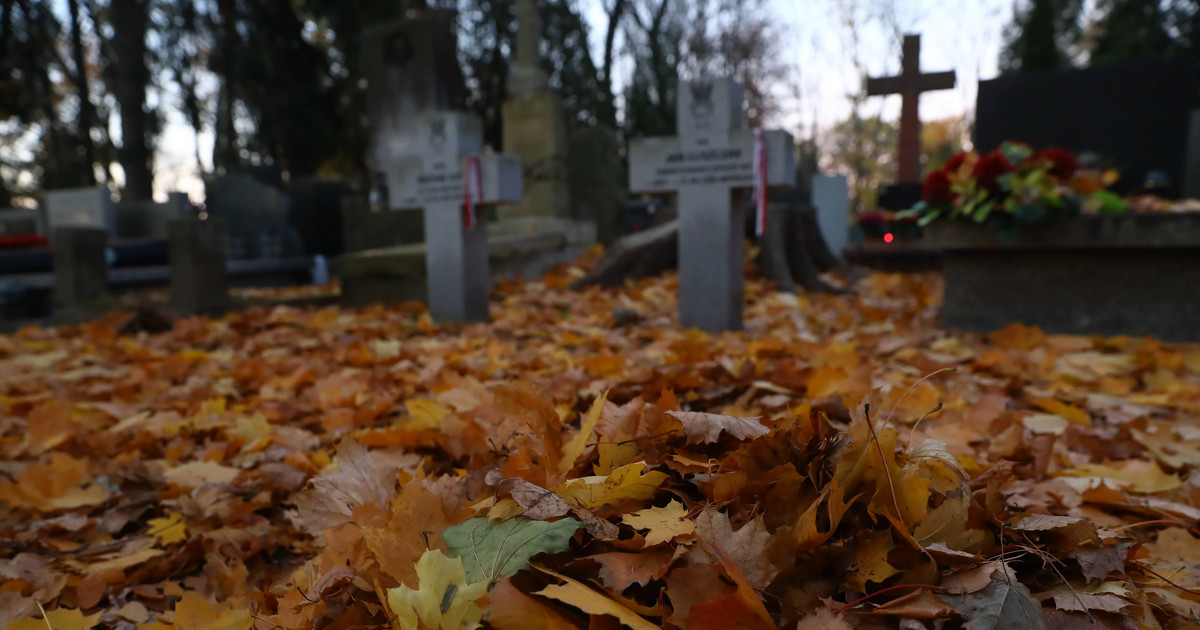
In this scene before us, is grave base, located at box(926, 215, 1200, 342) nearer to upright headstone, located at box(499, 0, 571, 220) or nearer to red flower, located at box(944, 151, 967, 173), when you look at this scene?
red flower, located at box(944, 151, 967, 173)

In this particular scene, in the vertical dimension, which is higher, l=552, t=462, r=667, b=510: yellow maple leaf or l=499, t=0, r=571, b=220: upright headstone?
l=499, t=0, r=571, b=220: upright headstone

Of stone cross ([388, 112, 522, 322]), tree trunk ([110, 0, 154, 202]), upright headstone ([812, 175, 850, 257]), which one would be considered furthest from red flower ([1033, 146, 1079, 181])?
tree trunk ([110, 0, 154, 202])

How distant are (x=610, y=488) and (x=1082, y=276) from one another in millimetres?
4409

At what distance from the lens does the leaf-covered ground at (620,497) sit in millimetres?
990

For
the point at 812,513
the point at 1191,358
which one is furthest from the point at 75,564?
the point at 1191,358

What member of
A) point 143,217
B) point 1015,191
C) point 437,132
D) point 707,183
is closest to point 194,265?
point 437,132

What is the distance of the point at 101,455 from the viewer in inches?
93.6

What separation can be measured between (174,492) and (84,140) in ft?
74.6

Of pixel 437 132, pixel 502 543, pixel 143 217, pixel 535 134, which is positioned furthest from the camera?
pixel 143 217

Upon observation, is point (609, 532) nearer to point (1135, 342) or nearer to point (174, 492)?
point (174, 492)

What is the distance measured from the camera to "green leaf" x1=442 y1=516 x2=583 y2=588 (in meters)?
0.99

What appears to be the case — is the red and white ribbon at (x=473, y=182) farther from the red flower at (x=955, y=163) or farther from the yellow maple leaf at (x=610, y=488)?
the yellow maple leaf at (x=610, y=488)

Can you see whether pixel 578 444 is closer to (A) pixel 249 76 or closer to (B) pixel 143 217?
(B) pixel 143 217

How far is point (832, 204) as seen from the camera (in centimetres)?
1213
